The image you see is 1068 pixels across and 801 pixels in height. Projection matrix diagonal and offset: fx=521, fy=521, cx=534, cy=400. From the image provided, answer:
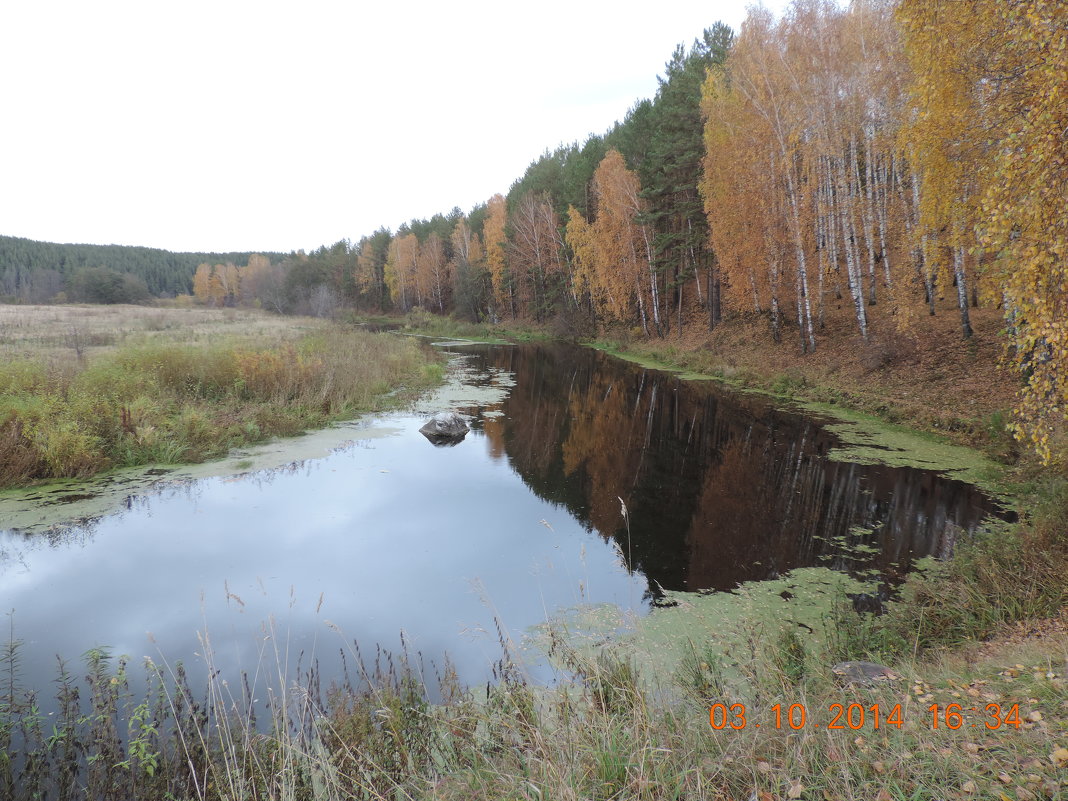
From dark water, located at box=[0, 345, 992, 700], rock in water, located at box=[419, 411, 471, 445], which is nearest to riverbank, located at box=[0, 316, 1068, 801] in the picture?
dark water, located at box=[0, 345, 992, 700]

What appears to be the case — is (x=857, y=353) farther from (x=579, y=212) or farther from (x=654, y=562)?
(x=579, y=212)

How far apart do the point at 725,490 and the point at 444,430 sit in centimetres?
643

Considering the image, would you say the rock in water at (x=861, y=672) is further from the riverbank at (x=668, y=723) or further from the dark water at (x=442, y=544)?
the dark water at (x=442, y=544)

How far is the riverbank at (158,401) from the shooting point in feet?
28.1

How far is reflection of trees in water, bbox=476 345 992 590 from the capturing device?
21.4 feet

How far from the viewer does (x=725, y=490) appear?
29.3 ft

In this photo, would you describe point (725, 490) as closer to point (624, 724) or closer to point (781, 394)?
point (624, 724)

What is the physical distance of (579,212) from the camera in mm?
35875

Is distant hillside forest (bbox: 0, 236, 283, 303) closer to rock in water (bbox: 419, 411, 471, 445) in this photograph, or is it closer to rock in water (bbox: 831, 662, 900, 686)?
rock in water (bbox: 419, 411, 471, 445)

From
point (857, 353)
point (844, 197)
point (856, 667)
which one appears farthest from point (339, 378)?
point (844, 197)

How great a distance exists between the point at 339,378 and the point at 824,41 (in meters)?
17.8
